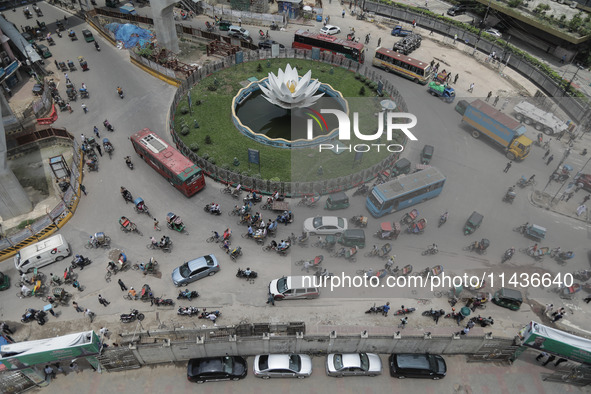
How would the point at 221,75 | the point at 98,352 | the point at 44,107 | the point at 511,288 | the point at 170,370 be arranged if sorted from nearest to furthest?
the point at 98,352 → the point at 170,370 → the point at 511,288 → the point at 44,107 → the point at 221,75

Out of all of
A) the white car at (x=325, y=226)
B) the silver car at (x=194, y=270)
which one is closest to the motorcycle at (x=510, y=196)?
the white car at (x=325, y=226)

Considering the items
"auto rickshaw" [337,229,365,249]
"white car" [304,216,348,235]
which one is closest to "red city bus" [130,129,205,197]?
"white car" [304,216,348,235]

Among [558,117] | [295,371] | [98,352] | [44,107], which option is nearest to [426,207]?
[295,371]

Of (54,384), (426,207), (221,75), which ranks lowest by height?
(54,384)

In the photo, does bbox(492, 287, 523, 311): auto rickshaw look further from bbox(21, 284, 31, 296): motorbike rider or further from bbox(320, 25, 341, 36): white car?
bbox(320, 25, 341, 36): white car

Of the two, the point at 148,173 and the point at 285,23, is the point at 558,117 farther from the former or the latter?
the point at 148,173

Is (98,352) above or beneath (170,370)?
above

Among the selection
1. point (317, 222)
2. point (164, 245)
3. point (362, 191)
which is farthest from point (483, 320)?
point (164, 245)
